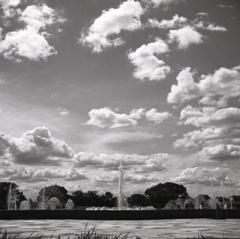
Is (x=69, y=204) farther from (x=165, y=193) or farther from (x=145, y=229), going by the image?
(x=145, y=229)

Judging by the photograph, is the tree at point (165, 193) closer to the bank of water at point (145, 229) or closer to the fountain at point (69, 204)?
the fountain at point (69, 204)

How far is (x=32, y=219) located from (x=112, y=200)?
72572 millimetres

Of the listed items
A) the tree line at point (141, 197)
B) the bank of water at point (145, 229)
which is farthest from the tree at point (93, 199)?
the bank of water at point (145, 229)

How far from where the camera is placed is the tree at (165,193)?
9062 centimetres

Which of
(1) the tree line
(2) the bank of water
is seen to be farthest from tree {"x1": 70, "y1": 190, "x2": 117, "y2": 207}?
(2) the bank of water

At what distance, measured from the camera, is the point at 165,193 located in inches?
3615

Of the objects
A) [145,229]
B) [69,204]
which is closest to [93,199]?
[69,204]

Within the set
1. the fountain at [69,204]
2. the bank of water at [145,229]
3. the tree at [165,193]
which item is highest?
the tree at [165,193]

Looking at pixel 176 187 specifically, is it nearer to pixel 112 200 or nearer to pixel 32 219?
pixel 112 200

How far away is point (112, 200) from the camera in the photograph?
9312cm

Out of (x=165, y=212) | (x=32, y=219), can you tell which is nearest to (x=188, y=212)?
(x=165, y=212)

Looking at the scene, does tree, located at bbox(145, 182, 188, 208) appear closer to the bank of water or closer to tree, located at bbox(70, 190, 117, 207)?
tree, located at bbox(70, 190, 117, 207)

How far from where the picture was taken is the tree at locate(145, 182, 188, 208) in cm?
9062

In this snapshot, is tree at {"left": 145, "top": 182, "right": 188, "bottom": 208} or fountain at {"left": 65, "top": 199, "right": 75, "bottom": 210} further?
tree at {"left": 145, "top": 182, "right": 188, "bottom": 208}
